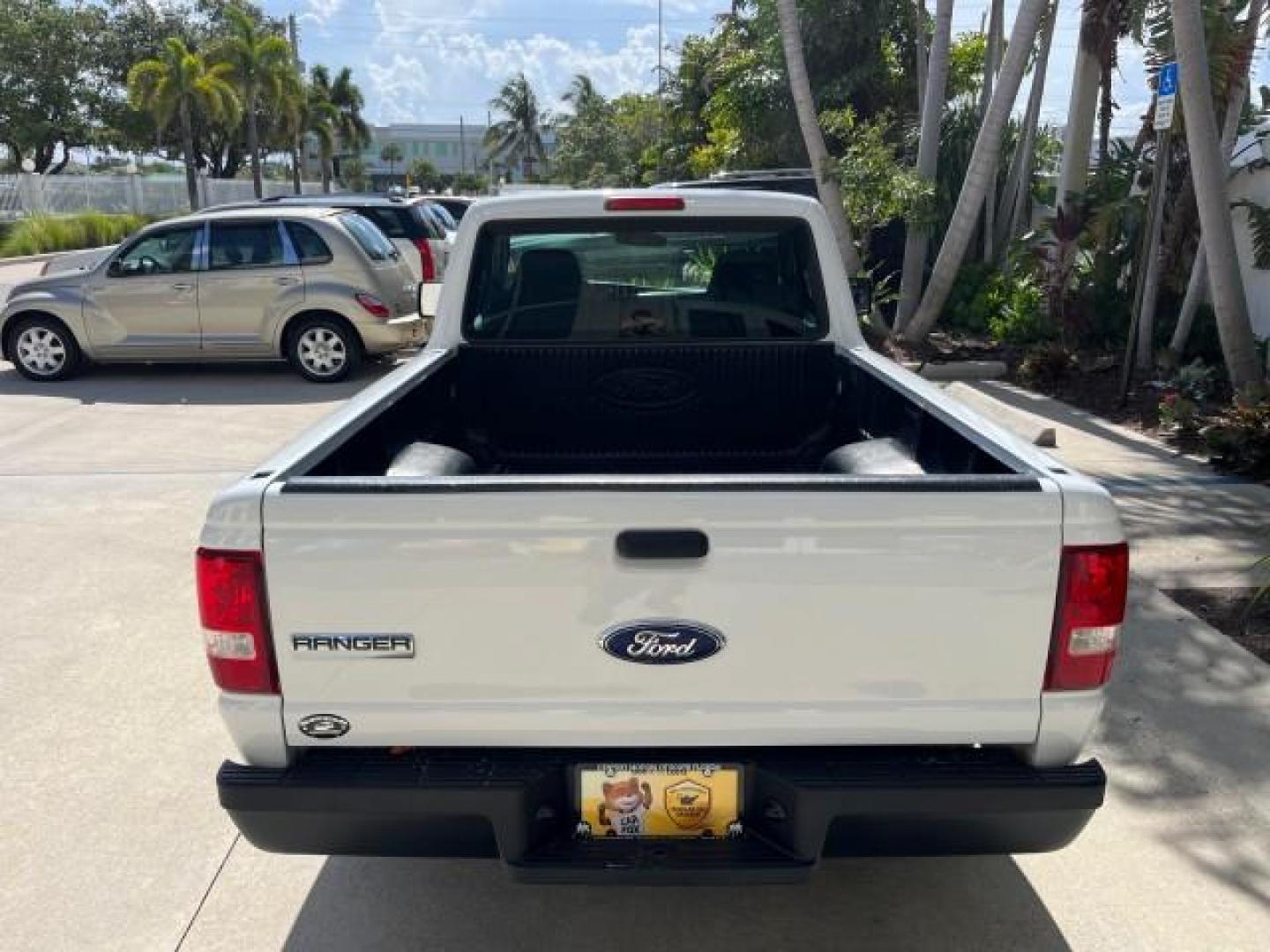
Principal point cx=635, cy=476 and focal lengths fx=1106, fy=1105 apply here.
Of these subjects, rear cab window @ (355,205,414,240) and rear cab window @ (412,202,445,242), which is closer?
rear cab window @ (355,205,414,240)

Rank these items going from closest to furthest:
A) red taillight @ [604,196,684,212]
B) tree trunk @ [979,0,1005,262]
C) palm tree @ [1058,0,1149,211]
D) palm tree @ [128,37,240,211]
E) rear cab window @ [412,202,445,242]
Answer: red taillight @ [604,196,684,212]
palm tree @ [1058,0,1149,211]
tree trunk @ [979,0,1005,262]
rear cab window @ [412,202,445,242]
palm tree @ [128,37,240,211]

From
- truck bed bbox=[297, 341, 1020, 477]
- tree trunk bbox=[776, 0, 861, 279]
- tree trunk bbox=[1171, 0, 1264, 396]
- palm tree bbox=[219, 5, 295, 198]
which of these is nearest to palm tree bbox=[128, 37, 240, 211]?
palm tree bbox=[219, 5, 295, 198]

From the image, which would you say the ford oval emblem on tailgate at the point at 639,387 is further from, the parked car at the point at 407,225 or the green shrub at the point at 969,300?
the parked car at the point at 407,225

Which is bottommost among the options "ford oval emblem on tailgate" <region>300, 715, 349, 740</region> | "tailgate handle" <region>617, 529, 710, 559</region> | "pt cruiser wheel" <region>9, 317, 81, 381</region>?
"pt cruiser wheel" <region>9, 317, 81, 381</region>

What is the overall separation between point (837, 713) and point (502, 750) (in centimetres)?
76

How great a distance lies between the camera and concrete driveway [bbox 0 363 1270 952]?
3.04m

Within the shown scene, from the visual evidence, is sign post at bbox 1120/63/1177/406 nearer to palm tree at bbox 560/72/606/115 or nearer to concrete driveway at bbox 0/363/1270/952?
concrete driveway at bbox 0/363/1270/952

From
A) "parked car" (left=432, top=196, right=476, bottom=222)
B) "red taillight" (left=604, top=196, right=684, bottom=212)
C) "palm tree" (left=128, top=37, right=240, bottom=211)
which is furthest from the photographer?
"palm tree" (left=128, top=37, right=240, bottom=211)

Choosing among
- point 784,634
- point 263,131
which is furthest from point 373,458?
point 263,131

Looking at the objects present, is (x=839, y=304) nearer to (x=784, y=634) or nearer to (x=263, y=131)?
(x=784, y=634)

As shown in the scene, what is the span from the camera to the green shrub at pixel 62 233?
27.7m

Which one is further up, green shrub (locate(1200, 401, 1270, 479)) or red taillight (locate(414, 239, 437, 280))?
red taillight (locate(414, 239, 437, 280))

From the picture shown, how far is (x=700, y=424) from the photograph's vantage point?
14.6 ft

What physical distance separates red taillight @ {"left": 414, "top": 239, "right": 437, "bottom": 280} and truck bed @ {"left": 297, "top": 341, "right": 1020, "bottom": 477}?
32.7 feet
